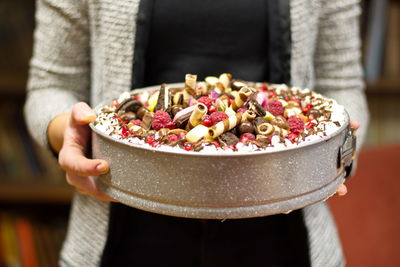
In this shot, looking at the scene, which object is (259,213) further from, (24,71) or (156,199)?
(24,71)

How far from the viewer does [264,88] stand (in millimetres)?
720

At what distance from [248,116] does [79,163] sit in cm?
20

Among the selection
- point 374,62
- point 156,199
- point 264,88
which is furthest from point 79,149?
point 374,62

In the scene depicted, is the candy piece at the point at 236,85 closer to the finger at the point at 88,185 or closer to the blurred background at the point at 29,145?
the finger at the point at 88,185

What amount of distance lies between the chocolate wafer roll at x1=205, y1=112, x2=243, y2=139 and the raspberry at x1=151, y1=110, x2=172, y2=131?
5cm

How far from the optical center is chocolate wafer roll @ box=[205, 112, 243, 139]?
0.54 meters

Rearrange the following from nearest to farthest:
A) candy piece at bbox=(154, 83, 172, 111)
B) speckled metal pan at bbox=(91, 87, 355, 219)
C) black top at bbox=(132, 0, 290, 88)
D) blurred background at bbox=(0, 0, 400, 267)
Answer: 1. speckled metal pan at bbox=(91, 87, 355, 219)
2. candy piece at bbox=(154, 83, 172, 111)
3. black top at bbox=(132, 0, 290, 88)
4. blurred background at bbox=(0, 0, 400, 267)

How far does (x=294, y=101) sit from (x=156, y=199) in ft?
0.81

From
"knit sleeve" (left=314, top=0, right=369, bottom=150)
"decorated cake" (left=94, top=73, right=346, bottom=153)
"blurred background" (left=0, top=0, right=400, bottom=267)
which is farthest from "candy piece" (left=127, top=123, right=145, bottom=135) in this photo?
"blurred background" (left=0, top=0, right=400, bottom=267)

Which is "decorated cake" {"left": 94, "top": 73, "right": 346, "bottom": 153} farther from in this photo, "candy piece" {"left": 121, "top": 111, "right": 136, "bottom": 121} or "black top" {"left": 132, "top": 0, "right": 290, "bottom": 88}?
"black top" {"left": 132, "top": 0, "right": 290, "bottom": 88}

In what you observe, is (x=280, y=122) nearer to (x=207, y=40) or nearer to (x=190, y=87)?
(x=190, y=87)

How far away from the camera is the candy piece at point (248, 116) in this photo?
1.87 ft

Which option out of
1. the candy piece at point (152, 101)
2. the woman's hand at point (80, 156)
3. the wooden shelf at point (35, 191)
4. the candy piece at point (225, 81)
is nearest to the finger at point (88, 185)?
the woman's hand at point (80, 156)

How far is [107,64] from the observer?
2.60ft
